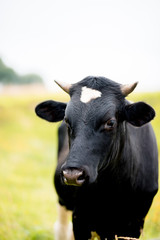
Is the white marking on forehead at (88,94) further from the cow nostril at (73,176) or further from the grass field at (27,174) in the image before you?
the grass field at (27,174)

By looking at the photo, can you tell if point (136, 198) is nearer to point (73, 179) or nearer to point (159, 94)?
point (73, 179)

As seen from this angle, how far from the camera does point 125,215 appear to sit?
174 inches

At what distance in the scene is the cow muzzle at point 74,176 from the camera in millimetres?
3301

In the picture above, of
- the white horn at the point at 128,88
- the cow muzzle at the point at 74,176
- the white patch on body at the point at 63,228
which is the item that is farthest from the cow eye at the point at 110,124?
the white patch on body at the point at 63,228

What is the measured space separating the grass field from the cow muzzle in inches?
138

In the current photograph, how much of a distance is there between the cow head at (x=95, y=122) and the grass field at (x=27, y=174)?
3.23m

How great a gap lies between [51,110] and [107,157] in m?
1.11

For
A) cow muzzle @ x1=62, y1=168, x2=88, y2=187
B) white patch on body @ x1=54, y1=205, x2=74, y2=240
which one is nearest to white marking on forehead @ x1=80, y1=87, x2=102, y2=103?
cow muzzle @ x1=62, y1=168, x2=88, y2=187

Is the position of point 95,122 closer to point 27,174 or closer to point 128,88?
point 128,88

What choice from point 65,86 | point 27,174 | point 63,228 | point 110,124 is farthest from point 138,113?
point 27,174

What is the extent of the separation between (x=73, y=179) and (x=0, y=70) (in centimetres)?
5563

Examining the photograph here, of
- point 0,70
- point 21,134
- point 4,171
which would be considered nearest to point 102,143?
point 4,171

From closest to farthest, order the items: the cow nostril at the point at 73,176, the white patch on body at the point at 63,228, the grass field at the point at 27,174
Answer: the cow nostril at the point at 73,176 < the white patch on body at the point at 63,228 < the grass field at the point at 27,174

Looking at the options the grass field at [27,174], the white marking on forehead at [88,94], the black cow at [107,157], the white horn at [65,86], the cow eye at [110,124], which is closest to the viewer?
the black cow at [107,157]
